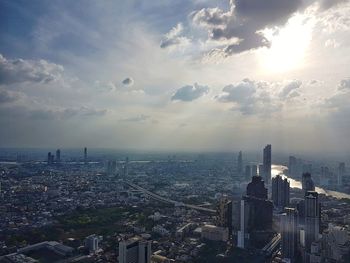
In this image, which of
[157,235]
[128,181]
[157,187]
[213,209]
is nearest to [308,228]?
[157,235]

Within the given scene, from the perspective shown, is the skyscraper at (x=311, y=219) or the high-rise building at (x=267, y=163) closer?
the skyscraper at (x=311, y=219)

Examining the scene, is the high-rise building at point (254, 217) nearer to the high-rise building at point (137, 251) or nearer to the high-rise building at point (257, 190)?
the high-rise building at point (257, 190)

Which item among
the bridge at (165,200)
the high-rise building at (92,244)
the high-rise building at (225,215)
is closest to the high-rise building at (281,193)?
the bridge at (165,200)

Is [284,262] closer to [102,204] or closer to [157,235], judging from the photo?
[157,235]

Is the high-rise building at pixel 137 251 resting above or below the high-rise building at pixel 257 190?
below

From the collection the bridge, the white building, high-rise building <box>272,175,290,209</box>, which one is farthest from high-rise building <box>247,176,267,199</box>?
the white building

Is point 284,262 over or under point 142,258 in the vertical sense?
under

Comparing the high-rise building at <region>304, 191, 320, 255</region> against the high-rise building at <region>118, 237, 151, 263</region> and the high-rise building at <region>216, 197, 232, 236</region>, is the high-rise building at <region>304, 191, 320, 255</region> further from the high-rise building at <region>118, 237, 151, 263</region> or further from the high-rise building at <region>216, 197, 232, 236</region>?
the high-rise building at <region>118, 237, 151, 263</region>

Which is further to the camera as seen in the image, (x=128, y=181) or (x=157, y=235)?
(x=128, y=181)

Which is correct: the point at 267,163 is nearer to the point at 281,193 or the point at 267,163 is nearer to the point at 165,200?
the point at 281,193
